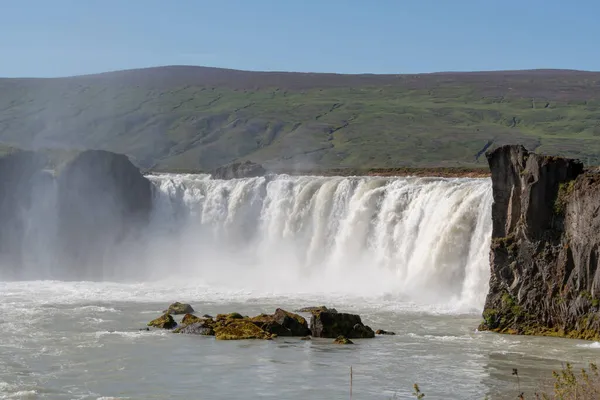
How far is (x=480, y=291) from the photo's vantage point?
38219 mm

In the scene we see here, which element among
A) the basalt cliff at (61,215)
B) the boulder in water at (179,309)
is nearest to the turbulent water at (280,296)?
the basalt cliff at (61,215)

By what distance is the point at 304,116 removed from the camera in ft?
489

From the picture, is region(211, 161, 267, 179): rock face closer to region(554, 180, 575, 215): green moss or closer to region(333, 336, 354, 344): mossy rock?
region(554, 180, 575, 215): green moss

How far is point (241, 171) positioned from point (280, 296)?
20294mm

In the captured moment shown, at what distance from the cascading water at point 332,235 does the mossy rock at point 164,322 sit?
38.1ft

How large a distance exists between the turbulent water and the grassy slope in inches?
2084

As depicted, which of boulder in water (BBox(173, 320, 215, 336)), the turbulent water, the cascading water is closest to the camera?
the turbulent water

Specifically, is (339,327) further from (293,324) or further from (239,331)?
(239,331)

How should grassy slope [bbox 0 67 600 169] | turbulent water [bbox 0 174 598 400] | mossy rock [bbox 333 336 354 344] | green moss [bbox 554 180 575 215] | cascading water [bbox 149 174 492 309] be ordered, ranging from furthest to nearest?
1. grassy slope [bbox 0 67 600 169]
2. cascading water [bbox 149 174 492 309]
3. green moss [bbox 554 180 575 215]
4. mossy rock [bbox 333 336 354 344]
5. turbulent water [bbox 0 174 598 400]

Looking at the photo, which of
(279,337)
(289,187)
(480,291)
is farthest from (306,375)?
(289,187)

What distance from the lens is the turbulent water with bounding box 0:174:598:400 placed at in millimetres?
24438

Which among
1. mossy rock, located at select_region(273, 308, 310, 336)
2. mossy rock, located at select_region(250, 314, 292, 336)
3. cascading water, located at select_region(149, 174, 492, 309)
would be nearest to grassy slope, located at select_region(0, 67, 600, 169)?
cascading water, located at select_region(149, 174, 492, 309)

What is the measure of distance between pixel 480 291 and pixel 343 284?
34.1 feet

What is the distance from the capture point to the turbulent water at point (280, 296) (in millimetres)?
24438
